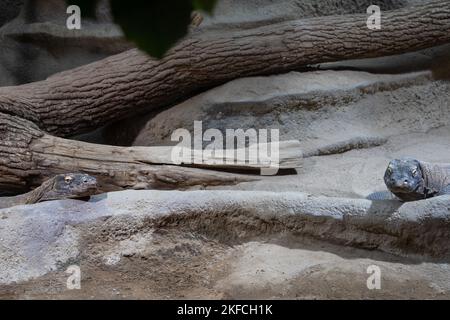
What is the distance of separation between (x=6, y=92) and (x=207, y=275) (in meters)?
2.17

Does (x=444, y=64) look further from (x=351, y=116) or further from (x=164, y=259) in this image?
(x=164, y=259)

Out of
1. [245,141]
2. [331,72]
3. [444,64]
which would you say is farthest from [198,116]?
[444,64]

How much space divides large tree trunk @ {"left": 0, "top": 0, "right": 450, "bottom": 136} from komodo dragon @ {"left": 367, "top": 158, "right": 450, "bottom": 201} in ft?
4.78

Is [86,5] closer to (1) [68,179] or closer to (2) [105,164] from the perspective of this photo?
(1) [68,179]

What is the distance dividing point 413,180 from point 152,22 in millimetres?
2874

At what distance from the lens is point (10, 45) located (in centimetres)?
542

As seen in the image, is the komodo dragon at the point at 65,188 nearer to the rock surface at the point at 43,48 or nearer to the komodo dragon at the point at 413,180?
the komodo dragon at the point at 413,180

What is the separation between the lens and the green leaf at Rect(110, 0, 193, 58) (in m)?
0.36

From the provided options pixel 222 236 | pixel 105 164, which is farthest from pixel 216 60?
pixel 222 236

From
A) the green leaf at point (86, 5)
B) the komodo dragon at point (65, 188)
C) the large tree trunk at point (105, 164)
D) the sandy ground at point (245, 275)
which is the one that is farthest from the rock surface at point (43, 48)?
the green leaf at point (86, 5)

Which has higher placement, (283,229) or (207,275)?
(283,229)

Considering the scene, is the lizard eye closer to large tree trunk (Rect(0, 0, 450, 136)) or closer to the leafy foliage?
large tree trunk (Rect(0, 0, 450, 136))

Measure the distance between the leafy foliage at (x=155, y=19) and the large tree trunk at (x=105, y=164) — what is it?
3.43 m

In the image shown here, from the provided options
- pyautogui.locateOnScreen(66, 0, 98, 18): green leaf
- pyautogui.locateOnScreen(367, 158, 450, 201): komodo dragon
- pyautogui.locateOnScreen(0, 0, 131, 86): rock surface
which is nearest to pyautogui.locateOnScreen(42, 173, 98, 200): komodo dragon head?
pyautogui.locateOnScreen(367, 158, 450, 201): komodo dragon
